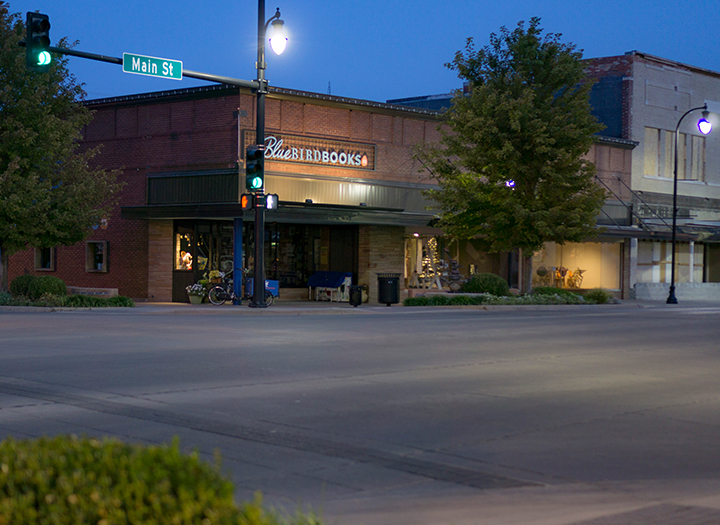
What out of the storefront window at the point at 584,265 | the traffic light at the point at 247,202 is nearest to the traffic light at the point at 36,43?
the traffic light at the point at 247,202

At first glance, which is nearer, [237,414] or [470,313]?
[237,414]

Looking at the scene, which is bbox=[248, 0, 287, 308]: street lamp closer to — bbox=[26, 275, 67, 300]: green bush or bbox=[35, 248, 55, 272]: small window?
bbox=[26, 275, 67, 300]: green bush

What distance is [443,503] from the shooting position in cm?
551

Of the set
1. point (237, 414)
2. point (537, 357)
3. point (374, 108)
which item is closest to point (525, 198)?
point (374, 108)

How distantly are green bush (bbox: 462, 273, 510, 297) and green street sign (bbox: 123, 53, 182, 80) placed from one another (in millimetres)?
15947

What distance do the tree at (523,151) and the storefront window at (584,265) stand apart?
977 centimetres

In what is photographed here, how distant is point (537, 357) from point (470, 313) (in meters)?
13.2

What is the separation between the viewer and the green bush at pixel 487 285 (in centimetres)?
3328

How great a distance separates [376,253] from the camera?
34000 millimetres

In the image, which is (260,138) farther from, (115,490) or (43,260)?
(115,490)

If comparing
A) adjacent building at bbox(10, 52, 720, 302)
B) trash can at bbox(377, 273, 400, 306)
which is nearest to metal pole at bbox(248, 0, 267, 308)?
adjacent building at bbox(10, 52, 720, 302)

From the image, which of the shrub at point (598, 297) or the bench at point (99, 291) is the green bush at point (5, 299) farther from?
the shrub at point (598, 297)

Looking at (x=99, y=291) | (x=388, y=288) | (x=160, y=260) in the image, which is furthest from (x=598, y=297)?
(x=99, y=291)

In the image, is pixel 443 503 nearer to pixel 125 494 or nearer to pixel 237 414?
pixel 125 494
